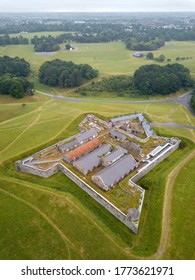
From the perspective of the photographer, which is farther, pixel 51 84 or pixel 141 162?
pixel 51 84

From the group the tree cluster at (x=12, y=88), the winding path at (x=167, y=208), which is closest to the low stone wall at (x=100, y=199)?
the winding path at (x=167, y=208)

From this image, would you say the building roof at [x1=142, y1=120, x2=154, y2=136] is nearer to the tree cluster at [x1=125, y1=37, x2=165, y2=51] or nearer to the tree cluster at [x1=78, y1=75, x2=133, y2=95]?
the tree cluster at [x1=78, y1=75, x2=133, y2=95]

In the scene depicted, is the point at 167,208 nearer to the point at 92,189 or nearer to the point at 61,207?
the point at 92,189

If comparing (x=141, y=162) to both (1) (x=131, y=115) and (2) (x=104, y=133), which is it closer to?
(2) (x=104, y=133)

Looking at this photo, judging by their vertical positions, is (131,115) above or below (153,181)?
above

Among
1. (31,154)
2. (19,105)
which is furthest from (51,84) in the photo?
(31,154)

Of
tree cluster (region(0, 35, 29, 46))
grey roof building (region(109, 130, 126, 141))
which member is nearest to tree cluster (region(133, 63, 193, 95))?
grey roof building (region(109, 130, 126, 141))

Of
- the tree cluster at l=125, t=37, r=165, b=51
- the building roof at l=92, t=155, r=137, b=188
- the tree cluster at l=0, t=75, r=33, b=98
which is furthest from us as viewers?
the tree cluster at l=125, t=37, r=165, b=51

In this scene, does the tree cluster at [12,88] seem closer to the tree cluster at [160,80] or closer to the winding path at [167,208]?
the tree cluster at [160,80]

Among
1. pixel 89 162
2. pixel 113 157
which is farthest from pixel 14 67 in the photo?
pixel 113 157
